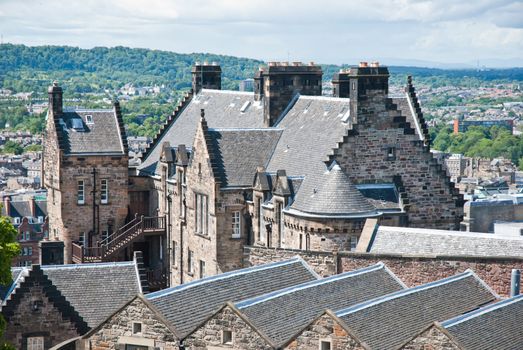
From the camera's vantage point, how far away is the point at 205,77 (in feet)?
290

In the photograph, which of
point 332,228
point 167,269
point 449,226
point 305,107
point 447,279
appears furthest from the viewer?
point 167,269

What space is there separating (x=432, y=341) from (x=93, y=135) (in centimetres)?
4649

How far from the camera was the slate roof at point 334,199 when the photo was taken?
62.7 m

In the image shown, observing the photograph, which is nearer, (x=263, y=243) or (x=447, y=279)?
(x=447, y=279)

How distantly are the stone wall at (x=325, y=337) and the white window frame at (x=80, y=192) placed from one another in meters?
42.6

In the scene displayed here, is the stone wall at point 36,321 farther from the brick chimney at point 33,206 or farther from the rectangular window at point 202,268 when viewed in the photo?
the brick chimney at point 33,206

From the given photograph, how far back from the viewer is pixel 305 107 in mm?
73188

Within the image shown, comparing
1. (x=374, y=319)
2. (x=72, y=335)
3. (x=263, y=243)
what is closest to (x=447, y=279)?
(x=374, y=319)

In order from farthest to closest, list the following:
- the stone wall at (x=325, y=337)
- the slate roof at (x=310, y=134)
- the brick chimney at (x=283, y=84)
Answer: the brick chimney at (x=283, y=84) → the slate roof at (x=310, y=134) → the stone wall at (x=325, y=337)

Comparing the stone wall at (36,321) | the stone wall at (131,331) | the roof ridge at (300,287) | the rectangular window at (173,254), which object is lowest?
the rectangular window at (173,254)

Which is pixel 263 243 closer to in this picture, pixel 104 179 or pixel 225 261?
pixel 225 261

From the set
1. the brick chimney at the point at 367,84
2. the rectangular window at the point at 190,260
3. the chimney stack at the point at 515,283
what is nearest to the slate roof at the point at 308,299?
the chimney stack at the point at 515,283

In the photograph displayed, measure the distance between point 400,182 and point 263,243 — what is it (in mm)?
7982

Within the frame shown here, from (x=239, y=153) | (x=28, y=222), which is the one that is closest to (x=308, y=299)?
(x=239, y=153)
